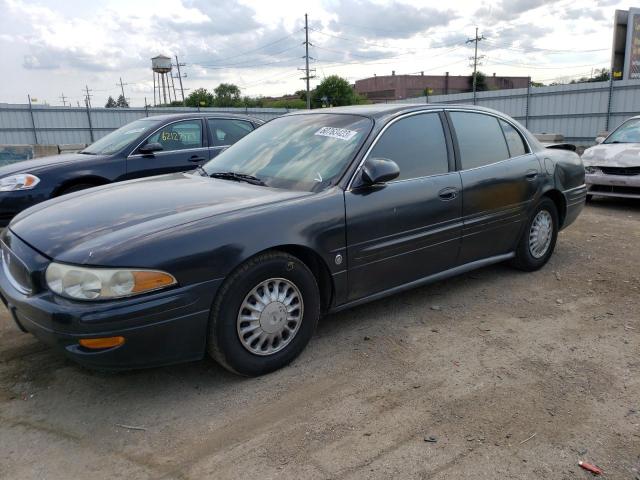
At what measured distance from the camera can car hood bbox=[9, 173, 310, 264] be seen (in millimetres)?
2746

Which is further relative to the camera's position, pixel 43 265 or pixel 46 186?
pixel 46 186

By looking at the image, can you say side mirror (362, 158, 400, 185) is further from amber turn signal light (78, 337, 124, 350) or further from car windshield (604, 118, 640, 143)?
car windshield (604, 118, 640, 143)

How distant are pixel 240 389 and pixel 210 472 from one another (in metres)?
0.70

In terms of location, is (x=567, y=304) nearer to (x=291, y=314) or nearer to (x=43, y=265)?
(x=291, y=314)

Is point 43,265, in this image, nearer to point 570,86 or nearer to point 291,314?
point 291,314

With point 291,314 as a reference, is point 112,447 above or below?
below

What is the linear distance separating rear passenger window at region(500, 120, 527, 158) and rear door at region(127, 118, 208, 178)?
3.83m

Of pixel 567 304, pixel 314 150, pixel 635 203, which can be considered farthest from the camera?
pixel 635 203

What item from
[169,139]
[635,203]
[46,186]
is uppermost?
[169,139]

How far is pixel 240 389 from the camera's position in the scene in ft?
9.89

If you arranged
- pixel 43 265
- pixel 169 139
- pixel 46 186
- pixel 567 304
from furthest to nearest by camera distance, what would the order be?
pixel 169 139 < pixel 46 186 < pixel 567 304 < pixel 43 265

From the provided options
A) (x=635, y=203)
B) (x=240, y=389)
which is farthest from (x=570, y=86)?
(x=240, y=389)

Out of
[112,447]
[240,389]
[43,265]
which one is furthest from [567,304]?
[43,265]

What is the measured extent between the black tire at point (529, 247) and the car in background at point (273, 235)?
0.08ft
